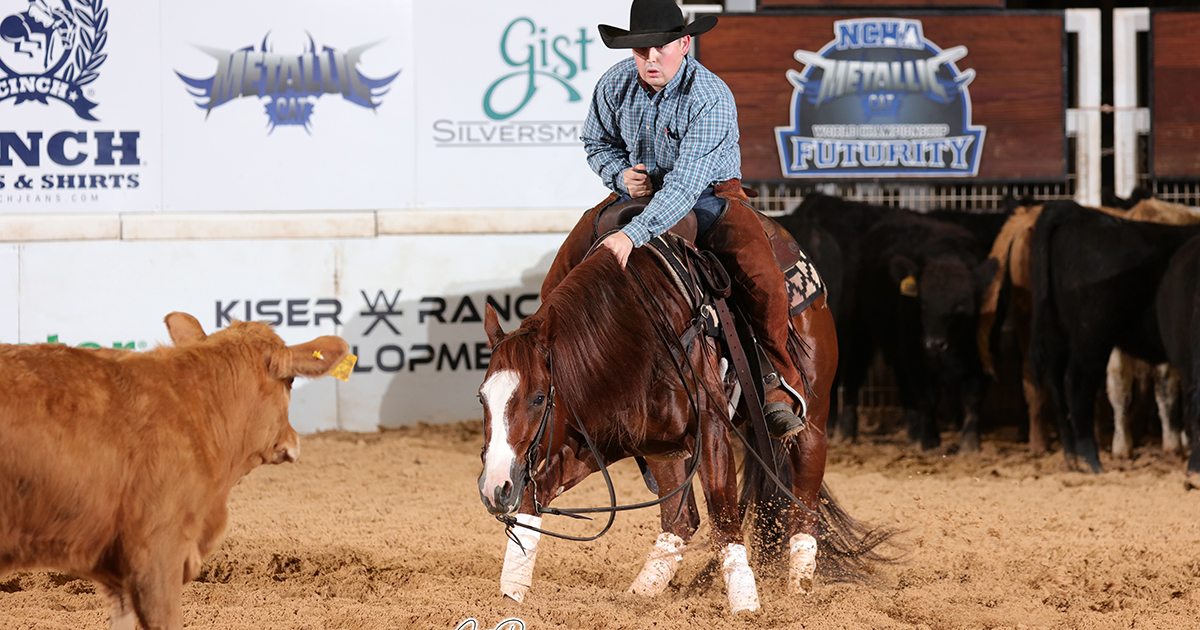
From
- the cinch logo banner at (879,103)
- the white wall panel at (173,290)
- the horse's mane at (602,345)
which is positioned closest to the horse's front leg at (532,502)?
the horse's mane at (602,345)

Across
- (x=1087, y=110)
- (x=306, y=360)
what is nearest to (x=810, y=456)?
(x=306, y=360)

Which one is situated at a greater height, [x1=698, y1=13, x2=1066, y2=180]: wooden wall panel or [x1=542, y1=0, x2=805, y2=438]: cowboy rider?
[x1=698, y1=13, x2=1066, y2=180]: wooden wall panel

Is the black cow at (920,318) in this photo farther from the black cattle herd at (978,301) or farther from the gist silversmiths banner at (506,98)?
the gist silversmiths banner at (506,98)

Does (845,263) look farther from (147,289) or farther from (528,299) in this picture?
(147,289)

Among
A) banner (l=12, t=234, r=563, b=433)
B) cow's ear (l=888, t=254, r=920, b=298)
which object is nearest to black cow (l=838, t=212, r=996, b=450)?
cow's ear (l=888, t=254, r=920, b=298)

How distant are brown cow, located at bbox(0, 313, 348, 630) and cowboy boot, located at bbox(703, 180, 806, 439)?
1.48 m

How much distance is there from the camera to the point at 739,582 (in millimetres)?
3215

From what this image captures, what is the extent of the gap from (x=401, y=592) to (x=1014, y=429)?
6611 millimetres

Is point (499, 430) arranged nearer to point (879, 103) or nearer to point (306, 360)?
point (306, 360)

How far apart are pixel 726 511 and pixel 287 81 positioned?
18.8ft

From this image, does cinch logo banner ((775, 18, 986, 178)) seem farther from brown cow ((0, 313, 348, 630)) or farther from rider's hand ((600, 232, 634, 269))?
brown cow ((0, 313, 348, 630))

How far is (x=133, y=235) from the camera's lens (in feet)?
24.0

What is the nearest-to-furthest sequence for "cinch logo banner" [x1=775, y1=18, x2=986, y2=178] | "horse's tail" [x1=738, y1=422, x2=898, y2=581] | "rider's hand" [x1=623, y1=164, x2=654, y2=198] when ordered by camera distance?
"rider's hand" [x1=623, y1=164, x2=654, y2=198]
"horse's tail" [x1=738, y1=422, x2=898, y2=581]
"cinch logo banner" [x1=775, y1=18, x2=986, y2=178]

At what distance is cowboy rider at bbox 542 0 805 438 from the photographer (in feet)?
10.5
